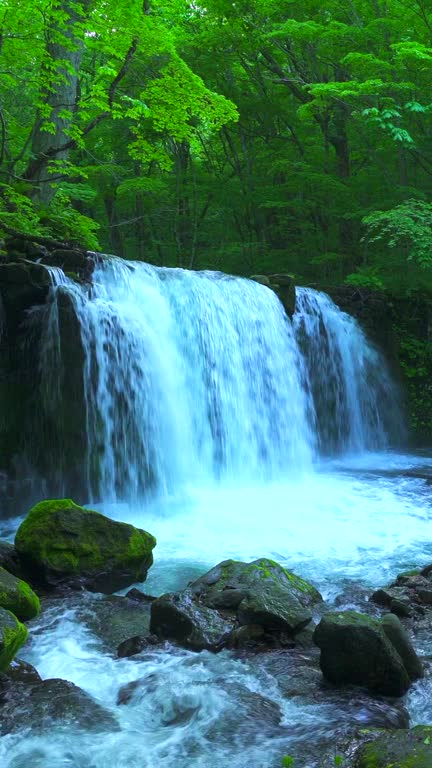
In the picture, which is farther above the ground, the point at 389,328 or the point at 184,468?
the point at 389,328

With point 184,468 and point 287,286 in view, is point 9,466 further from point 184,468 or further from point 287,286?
point 287,286

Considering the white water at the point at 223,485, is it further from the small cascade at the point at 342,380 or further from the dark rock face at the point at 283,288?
the dark rock face at the point at 283,288

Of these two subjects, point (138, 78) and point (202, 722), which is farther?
point (138, 78)

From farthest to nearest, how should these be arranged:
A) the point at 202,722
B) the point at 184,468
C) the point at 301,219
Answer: the point at 301,219, the point at 184,468, the point at 202,722

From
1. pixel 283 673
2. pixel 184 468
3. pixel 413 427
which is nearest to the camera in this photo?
pixel 283 673

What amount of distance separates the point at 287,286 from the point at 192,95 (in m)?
4.04

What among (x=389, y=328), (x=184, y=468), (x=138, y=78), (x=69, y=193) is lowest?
(x=184, y=468)

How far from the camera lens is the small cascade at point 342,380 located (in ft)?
43.9

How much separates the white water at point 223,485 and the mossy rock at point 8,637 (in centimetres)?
43

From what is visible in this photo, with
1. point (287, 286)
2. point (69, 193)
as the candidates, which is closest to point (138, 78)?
point (69, 193)

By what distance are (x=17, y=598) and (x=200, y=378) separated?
6471 millimetres

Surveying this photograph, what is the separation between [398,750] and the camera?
9.33ft

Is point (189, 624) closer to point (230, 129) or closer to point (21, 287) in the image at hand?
point (21, 287)

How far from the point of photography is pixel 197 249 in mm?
21438
